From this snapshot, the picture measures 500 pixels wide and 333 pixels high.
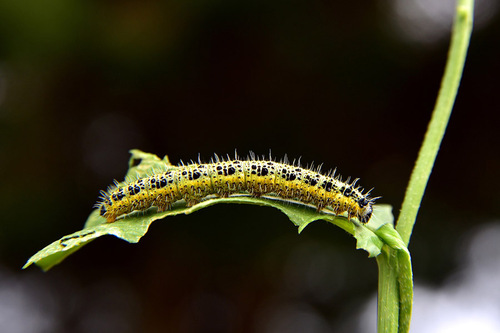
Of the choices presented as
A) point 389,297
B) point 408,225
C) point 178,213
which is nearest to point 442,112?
point 408,225

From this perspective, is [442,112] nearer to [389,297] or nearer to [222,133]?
[389,297]

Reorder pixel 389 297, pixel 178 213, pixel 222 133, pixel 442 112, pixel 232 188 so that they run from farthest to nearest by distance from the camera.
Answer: pixel 222 133, pixel 232 188, pixel 178 213, pixel 442 112, pixel 389 297

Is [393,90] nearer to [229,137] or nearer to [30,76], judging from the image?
[229,137]

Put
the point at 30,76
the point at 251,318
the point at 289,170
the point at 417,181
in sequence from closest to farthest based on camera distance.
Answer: the point at 417,181
the point at 289,170
the point at 251,318
the point at 30,76

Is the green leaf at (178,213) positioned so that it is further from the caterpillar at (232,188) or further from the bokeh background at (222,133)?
the bokeh background at (222,133)

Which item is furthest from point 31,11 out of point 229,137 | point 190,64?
point 229,137

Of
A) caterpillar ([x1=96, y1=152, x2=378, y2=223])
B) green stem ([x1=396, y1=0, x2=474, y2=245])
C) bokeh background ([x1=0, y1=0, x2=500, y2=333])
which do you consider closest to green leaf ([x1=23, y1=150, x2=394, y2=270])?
caterpillar ([x1=96, y1=152, x2=378, y2=223])
